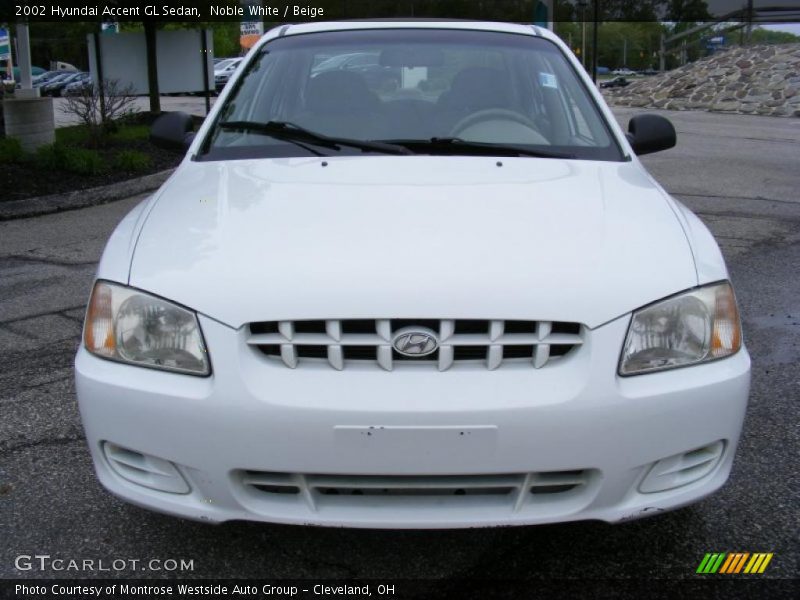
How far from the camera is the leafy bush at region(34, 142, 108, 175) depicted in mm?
9430

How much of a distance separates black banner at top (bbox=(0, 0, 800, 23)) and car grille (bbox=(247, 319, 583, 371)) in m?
8.30

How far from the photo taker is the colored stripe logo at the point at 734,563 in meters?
2.55

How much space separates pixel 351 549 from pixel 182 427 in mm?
764

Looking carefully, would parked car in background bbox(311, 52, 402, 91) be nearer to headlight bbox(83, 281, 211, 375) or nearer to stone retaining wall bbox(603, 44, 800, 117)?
headlight bbox(83, 281, 211, 375)

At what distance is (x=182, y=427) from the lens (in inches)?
85.8

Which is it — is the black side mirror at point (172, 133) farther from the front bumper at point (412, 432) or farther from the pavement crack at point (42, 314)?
the front bumper at point (412, 432)

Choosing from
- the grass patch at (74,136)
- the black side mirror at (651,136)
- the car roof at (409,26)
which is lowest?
the grass patch at (74,136)

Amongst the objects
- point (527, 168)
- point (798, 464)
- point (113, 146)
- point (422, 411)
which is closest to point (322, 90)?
point (527, 168)

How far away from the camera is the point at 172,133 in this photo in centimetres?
383

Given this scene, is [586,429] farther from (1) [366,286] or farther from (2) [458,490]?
(1) [366,286]

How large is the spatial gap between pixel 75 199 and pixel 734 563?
742cm

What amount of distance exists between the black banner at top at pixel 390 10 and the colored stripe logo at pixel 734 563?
8652mm

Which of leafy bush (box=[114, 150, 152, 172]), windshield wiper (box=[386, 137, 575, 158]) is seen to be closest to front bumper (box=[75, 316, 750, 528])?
windshield wiper (box=[386, 137, 575, 158])
